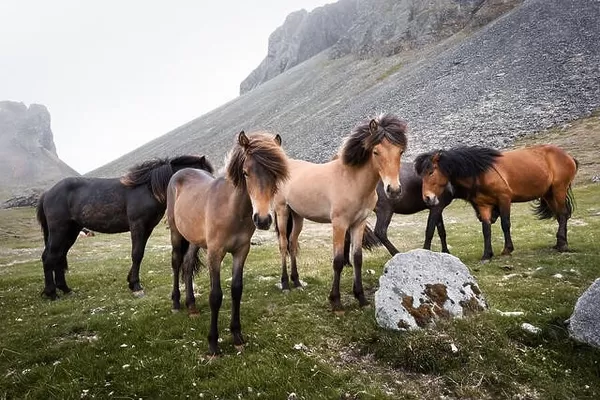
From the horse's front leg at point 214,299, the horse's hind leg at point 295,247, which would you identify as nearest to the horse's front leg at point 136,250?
the horse's hind leg at point 295,247

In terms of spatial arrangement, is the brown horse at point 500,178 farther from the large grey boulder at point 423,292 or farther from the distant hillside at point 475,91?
the distant hillside at point 475,91

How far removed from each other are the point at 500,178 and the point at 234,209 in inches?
306

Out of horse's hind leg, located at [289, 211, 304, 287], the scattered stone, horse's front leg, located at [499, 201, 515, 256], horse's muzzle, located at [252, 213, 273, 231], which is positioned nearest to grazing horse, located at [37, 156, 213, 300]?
horse's hind leg, located at [289, 211, 304, 287]

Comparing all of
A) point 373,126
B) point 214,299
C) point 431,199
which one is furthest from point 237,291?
point 431,199

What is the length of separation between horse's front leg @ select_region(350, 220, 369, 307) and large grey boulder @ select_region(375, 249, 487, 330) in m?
0.92

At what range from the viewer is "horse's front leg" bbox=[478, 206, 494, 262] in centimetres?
1016

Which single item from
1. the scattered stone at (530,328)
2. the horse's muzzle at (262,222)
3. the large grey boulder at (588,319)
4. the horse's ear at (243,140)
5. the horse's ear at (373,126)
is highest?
the horse's ear at (243,140)

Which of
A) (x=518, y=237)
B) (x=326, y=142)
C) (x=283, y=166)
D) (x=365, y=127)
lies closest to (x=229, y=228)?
(x=283, y=166)

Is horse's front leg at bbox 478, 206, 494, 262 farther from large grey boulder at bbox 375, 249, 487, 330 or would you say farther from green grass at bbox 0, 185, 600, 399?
large grey boulder at bbox 375, 249, 487, 330

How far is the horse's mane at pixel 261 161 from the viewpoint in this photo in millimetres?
5480

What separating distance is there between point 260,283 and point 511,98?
4066 centimetres

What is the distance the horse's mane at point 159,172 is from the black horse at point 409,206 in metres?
4.83

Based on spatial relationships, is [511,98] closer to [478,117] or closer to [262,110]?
[478,117]

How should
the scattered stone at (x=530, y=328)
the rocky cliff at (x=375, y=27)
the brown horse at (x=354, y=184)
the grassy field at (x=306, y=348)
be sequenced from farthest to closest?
1. the rocky cliff at (x=375, y=27)
2. the brown horse at (x=354, y=184)
3. the scattered stone at (x=530, y=328)
4. the grassy field at (x=306, y=348)
